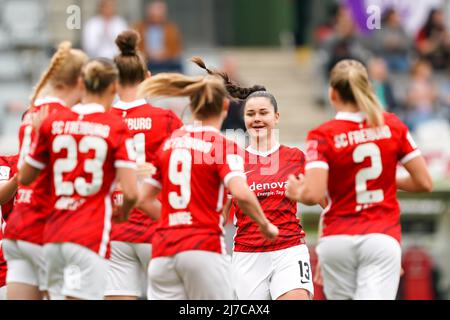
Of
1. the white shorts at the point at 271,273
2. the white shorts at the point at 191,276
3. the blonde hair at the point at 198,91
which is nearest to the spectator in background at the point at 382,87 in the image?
the white shorts at the point at 271,273

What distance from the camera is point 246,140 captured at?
14961mm

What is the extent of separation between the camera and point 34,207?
339 inches

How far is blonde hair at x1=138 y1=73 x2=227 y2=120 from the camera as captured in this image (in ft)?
27.7

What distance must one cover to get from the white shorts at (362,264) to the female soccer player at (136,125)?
169cm

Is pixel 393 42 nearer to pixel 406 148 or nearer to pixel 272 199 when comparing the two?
pixel 272 199

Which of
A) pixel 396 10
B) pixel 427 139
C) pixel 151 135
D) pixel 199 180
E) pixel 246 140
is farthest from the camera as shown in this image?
pixel 396 10

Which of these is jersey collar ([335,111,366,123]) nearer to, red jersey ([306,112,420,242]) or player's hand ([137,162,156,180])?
red jersey ([306,112,420,242])

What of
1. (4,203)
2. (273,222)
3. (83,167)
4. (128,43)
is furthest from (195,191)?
(4,203)

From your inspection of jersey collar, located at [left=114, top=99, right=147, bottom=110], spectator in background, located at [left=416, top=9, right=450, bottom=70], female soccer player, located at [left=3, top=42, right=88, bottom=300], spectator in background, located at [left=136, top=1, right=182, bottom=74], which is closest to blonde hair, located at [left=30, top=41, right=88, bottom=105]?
female soccer player, located at [left=3, top=42, right=88, bottom=300]

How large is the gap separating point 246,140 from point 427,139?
3.08 m

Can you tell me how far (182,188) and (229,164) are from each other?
0.36 meters

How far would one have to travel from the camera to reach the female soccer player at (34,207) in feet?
28.1
